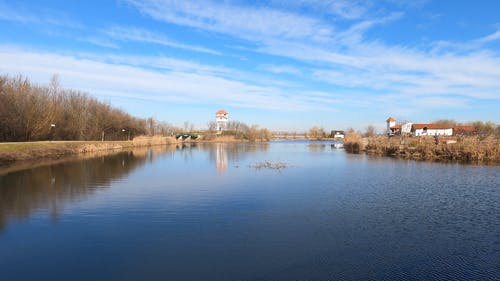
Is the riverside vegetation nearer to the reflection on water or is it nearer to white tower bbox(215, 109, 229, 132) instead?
the reflection on water

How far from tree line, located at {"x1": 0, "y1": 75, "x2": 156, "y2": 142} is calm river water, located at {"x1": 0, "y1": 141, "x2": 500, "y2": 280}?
750 inches

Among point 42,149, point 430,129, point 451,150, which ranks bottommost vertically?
point 42,149

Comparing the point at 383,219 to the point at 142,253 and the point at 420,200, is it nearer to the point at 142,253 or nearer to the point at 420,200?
the point at 420,200

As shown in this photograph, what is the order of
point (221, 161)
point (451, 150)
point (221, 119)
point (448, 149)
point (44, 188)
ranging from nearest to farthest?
point (44, 188) < point (451, 150) < point (221, 161) < point (448, 149) < point (221, 119)

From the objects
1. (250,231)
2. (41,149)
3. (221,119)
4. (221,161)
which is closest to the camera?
(250,231)

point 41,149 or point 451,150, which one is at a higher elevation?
point 451,150

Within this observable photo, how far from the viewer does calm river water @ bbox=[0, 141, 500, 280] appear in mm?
6102

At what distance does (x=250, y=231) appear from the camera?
831cm

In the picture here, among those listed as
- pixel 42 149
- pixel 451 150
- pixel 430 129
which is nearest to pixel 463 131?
pixel 451 150

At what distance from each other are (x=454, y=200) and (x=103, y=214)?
35.6 ft

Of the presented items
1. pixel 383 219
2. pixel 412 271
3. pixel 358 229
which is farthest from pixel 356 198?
pixel 412 271

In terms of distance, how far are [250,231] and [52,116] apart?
34.4m

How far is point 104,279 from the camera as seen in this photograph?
571 centimetres

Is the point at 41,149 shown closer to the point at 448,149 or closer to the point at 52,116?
the point at 52,116
